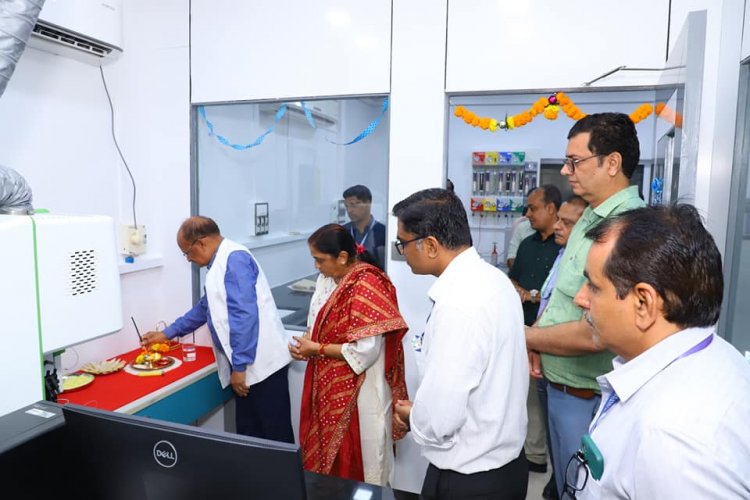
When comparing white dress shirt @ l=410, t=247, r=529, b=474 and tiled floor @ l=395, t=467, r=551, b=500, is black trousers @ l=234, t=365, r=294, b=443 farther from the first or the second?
tiled floor @ l=395, t=467, r=551, b=500

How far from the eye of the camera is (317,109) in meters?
2.52

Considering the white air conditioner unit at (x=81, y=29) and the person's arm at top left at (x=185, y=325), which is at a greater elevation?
the white air conditioner unit at (x=81, y=29)

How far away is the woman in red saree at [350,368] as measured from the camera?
1.96 m

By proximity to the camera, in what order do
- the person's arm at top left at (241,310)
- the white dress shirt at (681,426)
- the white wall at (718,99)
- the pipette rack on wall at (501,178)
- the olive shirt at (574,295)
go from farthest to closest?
1. the pipette rack on wall at (501,178)
2. the person's arm at top left at (241,310)
3. the white wall at (718,99)
4. the olive shirt at (574,295)
5. the white dress shirt at (681,426)

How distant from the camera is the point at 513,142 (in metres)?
4.84

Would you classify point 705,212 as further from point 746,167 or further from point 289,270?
point 289,270

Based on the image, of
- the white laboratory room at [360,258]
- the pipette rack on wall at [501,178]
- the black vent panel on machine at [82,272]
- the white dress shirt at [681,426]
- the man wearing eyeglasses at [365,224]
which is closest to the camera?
the white dress shirt at [681,426]

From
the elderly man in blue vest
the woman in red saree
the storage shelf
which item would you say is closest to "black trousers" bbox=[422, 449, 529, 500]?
the woman in red saree

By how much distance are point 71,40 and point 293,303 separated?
1604 millimetres

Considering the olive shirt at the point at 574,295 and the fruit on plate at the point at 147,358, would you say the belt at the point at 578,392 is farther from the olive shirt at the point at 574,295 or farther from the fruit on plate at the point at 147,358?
the fruit on plate at the point at 147,358

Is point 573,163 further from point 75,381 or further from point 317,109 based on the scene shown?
point 75,381

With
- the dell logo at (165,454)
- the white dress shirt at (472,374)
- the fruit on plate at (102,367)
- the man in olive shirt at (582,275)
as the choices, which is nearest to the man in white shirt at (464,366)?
the white dress shirt at (472,374)

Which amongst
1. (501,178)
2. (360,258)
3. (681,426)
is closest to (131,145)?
(360,258)

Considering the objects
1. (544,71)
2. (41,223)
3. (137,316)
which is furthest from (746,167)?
(137,316)
